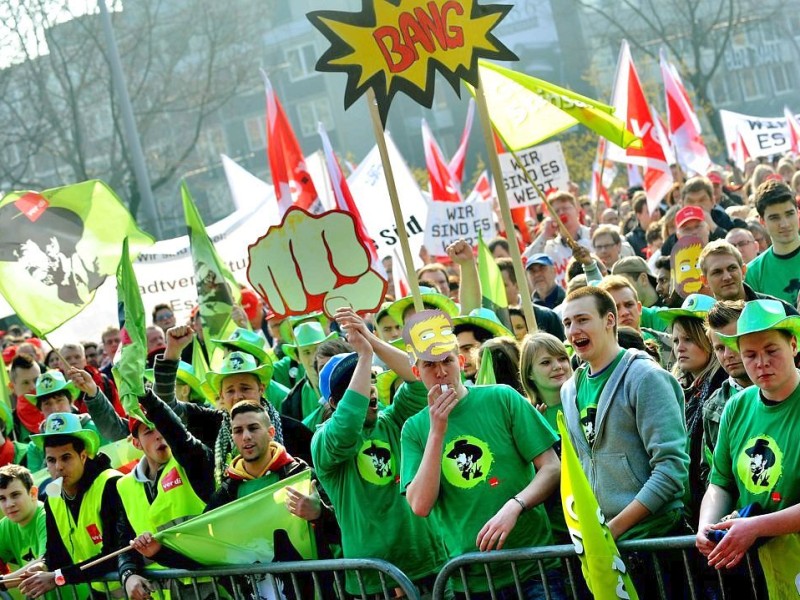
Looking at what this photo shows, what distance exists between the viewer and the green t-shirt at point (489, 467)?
568 centimetres

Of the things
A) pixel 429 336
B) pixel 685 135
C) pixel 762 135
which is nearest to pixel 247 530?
pixel 429 336

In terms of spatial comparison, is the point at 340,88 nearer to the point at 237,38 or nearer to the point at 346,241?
the point at 237,38

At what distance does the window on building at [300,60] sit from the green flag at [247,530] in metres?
56.4

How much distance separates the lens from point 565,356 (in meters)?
6.29

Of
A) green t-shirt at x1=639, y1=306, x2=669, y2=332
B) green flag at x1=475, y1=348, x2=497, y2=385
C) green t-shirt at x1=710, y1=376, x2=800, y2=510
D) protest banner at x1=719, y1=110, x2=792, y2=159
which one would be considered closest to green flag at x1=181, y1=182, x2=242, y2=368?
green t-shirt at x1=639, y1=306, x2=669, y2=332

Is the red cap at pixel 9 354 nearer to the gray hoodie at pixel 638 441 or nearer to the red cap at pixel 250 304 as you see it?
the red cap at pixel 250 304

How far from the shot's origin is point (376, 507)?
625 cm

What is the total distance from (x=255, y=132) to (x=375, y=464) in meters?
58.5

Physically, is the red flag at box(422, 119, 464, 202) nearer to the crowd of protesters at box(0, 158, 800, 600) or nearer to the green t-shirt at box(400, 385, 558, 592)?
the crowd of protesters at box(0, 158, 800, 600)

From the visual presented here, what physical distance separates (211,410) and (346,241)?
1305 millimetres

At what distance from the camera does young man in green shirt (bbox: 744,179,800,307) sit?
7945 millimetres

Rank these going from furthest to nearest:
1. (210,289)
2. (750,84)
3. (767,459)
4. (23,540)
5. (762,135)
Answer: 1. (750,84)
2. (762,135)
3. (210,289)
4. (23,540)
5. (767,459)

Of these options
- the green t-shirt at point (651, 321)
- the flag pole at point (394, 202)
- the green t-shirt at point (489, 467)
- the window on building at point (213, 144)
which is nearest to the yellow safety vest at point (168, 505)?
the flag pole at point (394, 202)

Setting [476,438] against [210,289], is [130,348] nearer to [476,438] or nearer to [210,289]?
[476,438]
